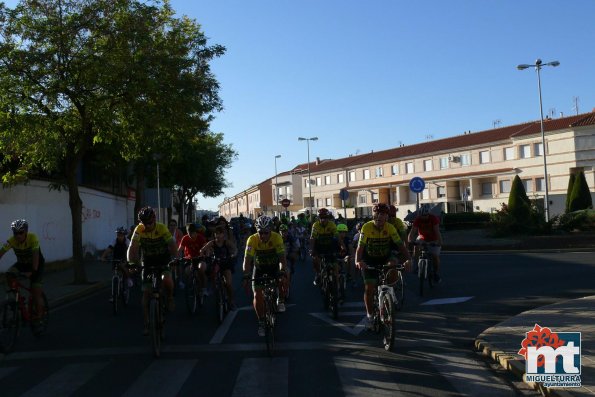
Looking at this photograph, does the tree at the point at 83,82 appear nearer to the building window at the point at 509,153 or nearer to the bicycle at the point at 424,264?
the bicycle at the point at 424,264

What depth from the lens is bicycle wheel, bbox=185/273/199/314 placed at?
11.9m

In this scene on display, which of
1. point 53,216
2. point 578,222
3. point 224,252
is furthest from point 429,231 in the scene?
point 578,222

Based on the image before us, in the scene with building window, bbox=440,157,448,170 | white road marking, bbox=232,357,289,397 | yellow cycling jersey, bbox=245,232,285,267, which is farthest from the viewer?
building window, bbox=440,157,448,170

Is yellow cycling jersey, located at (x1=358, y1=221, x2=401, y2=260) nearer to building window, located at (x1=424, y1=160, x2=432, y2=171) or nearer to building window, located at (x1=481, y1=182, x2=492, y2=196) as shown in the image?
building window, located at (x1=481, y1=182, x2=492, y2=196)

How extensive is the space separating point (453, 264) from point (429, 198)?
158 ft

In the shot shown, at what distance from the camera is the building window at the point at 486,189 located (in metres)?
62.6

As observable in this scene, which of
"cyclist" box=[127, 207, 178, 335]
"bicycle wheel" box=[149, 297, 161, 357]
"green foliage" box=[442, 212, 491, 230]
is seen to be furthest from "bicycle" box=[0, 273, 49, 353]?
"green foliage" box=[442, 212, 491, 230]

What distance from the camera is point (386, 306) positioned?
832 centimetres

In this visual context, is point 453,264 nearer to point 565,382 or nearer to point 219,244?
point 219,244

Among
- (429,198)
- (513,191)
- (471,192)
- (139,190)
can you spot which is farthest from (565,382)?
(429,198)

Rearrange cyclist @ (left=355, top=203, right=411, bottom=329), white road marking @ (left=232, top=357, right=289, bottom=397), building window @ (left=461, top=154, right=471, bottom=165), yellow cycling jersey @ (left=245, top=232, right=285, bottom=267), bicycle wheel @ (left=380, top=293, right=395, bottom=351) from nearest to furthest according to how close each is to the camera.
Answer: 1. white road marking @ (left=232, top=357, right=289, bottom=397)
2. bicycle wheel @ (left=380, top=293, right=395, bottom=351)
3. cyclist @ (left=355, top=203, right=411, bottom=329)
4. yellow cycling jersey @ (left=245, top=232, right=285, bottom=267)
5. building window @ (left=461, top=154, right=471, bottom=165)

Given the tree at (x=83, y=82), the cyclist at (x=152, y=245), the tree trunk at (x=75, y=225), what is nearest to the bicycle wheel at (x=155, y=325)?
the cyclist at (x=152, y=245)

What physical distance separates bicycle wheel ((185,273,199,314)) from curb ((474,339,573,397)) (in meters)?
5.45

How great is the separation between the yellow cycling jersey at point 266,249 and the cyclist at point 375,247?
110cm
